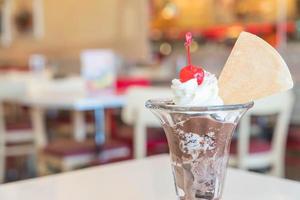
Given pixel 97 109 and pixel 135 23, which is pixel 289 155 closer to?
pixel 97 109

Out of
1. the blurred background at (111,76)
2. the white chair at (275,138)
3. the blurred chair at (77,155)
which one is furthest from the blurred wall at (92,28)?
the white chair at (275,138)

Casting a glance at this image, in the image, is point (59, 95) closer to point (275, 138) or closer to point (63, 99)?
point (63, 99)

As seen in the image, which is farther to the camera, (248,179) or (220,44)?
(220,44)

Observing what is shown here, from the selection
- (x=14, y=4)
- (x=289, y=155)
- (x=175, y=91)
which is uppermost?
(x=14, y=4)

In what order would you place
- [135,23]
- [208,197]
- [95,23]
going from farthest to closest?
1. [95,23]
2. [135,23]
3. [208,197]

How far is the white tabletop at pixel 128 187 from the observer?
1.13 m

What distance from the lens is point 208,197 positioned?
92cm

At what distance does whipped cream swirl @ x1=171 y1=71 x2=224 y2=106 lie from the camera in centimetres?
93

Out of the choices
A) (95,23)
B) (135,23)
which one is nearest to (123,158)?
(135,23)

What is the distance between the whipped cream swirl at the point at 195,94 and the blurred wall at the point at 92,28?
14.7 feet

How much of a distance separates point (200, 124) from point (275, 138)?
Answer: 1.82m

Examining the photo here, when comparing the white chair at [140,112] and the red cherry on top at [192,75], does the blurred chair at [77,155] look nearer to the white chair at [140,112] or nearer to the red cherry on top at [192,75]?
the white chair at [140,112]

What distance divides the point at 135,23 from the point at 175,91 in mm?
4599

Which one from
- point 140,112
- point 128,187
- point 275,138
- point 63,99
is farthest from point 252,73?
point 63,99
